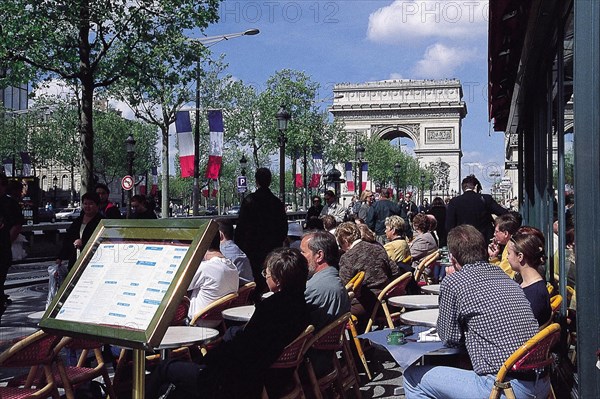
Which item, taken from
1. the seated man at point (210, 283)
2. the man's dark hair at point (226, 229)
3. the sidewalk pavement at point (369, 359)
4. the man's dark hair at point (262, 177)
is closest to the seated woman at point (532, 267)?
the sidewalk pavement at point (369, 359)

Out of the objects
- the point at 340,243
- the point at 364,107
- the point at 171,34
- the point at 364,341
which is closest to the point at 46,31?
the point at 171,34

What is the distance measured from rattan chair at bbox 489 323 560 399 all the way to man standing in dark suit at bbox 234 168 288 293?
5.26m

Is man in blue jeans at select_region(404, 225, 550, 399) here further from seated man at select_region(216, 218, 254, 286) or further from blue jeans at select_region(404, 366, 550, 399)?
seated man at select_region(216, 218, 254, 286)

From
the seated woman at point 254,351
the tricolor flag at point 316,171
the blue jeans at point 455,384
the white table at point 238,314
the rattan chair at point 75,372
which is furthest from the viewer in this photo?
the tricolor flag at point 316,171

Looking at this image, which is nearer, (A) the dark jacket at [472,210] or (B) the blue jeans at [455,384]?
(B) the blue jeans at [455,384]

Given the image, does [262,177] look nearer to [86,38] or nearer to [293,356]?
[293,356]

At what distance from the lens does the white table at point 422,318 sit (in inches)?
219

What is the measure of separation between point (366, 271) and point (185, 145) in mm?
10886

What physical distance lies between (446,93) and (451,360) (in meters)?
89.7

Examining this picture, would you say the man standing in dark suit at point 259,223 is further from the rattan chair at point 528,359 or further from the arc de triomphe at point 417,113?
the arc de triomphe at point 417,113

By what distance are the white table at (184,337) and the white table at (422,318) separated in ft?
5.33

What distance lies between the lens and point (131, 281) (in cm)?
354

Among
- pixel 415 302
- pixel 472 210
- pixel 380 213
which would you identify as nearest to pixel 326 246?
pixel 415 302

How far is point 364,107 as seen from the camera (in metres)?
90.8
